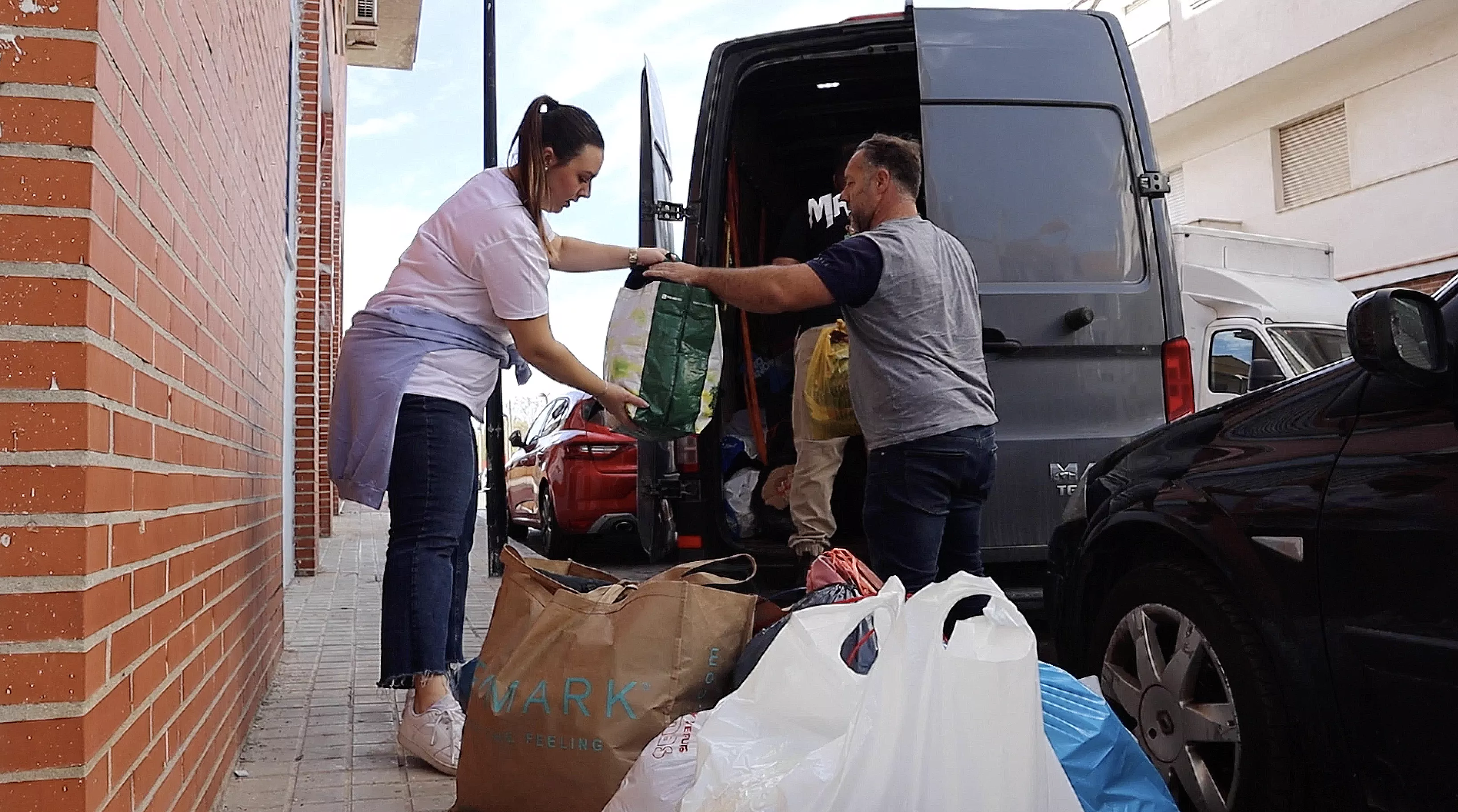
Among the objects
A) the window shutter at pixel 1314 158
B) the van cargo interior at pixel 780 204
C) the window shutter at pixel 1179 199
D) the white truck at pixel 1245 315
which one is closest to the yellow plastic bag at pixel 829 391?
the van cargo interior at pixel 780 204

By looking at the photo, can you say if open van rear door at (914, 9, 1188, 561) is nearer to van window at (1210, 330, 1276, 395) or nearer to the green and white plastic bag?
the green and white plastic bag

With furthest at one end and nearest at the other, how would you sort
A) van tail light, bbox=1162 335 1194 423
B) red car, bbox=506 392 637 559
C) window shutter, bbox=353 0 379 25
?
window shutter, bbox=353 0 379 25
red car, bbox=506 392 637 559
van tail light, bbox=1162 335 1194 423

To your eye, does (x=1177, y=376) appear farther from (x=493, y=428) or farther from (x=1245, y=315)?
(x=1245, y=315)

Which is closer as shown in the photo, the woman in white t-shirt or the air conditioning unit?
the woman in white t-shirt

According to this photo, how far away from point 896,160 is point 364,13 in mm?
12578

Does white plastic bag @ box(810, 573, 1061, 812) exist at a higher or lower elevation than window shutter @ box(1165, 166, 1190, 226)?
lower

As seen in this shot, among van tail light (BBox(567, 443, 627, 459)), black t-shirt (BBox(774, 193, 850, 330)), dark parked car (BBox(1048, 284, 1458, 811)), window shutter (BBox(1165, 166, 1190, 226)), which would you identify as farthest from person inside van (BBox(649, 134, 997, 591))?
window shutter (BBox(1165, 166, 1190, 226))

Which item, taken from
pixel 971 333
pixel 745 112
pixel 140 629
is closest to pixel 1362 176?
pixel 745 112

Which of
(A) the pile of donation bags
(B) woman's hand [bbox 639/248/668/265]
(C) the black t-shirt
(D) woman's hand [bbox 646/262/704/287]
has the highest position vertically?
(C) the black t-shirt

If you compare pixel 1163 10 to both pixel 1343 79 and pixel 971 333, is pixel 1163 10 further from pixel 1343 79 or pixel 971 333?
pixel 971 333

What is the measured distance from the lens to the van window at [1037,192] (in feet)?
14.4

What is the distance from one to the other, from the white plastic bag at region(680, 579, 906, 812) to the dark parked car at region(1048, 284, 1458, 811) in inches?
34.0

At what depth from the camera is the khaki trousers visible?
196 inches

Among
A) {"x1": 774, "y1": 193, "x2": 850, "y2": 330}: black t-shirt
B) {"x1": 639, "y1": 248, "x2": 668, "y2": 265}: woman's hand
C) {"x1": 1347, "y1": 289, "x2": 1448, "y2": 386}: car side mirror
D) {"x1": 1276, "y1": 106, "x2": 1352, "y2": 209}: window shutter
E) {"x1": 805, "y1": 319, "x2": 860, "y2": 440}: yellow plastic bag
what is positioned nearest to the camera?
{"x1": 1347, "y1": 289, "x2": 1448, "y2": 386}: car side mirror
